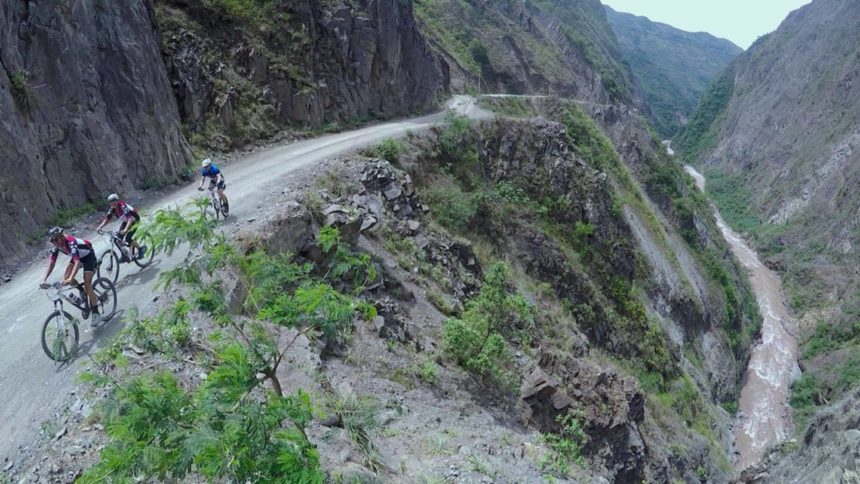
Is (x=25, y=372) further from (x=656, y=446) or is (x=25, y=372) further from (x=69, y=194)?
(x=656, y=446)

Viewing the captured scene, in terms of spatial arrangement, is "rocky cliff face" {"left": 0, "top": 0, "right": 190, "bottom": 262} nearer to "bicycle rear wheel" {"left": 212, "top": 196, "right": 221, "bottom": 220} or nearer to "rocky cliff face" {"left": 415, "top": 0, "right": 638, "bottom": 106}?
"bicycle rear wheel" {"left": 212, "top": 196, "right": 221, "bottom": 220}

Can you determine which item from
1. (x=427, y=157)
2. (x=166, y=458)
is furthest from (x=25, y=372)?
(x=427, y=157)

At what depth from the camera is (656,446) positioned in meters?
17.9

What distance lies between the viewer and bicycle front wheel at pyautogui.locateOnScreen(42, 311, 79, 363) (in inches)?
308

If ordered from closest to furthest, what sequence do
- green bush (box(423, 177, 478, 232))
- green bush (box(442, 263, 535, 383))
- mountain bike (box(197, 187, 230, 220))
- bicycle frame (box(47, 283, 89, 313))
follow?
bicycle frame (box(47, 283, 89, 313))
mountain bike (box(197, 187, 230, 220))
green bush (box(442, 263, 535, 383))
green bush (box(423, 177, 478, 232))

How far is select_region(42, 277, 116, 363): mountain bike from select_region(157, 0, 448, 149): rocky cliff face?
11029 millimetres

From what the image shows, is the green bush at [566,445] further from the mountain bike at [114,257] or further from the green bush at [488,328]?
the mountain bike at [114,257]

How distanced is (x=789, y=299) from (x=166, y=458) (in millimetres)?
65333

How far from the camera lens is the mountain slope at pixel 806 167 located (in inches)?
1854

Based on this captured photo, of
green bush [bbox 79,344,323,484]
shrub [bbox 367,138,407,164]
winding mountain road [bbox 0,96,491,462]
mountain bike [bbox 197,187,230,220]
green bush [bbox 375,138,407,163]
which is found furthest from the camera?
green bush [bbox 375,138,407,163]

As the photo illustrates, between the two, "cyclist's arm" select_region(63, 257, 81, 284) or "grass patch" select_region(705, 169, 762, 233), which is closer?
"cyclist's arm" select_region(63, 257, 81, 284)

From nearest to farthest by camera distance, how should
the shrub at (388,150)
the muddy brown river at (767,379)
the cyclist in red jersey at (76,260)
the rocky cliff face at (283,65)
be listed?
the cyclist in red jersey at (76,260) → the rocky cliff face at (283,65) → the shrub at (388,150) → the muddy brown river at (767,379)

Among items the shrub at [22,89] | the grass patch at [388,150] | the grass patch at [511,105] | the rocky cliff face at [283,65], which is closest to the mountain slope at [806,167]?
the grass patch at [511,105]

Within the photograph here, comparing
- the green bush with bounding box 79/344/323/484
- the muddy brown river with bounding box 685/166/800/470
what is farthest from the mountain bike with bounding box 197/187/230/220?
the muddy brown river with bounding box 685/166/800/470
